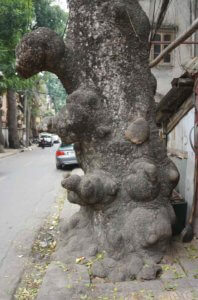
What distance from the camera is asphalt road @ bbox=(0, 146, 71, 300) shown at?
17.3 feet

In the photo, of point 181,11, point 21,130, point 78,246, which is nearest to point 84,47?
point 78,246

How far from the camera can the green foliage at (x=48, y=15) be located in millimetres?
31039

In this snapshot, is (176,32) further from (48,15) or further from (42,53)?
(48,15)

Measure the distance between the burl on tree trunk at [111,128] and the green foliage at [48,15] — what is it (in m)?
27.6

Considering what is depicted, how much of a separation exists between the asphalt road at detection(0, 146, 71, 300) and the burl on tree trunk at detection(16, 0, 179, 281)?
0.96 metres

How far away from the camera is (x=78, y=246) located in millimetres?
4992

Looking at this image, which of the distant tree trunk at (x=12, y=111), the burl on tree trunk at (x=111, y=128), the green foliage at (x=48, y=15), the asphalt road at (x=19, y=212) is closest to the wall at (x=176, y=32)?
the asphalt road at (x=19, y=212)

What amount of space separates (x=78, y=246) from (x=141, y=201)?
3.75ft

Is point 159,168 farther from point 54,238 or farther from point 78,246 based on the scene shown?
point 54,238

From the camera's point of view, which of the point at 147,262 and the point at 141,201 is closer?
the point at 147,262

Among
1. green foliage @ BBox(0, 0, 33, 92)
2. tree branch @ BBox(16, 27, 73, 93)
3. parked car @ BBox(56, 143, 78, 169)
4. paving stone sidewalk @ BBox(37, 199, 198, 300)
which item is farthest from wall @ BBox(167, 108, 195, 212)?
green foliage @ BBox(0, 0, 33, 92)

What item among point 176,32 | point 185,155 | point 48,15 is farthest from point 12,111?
point 185,155

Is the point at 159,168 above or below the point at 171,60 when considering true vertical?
below

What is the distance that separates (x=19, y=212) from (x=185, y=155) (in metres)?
4.43
